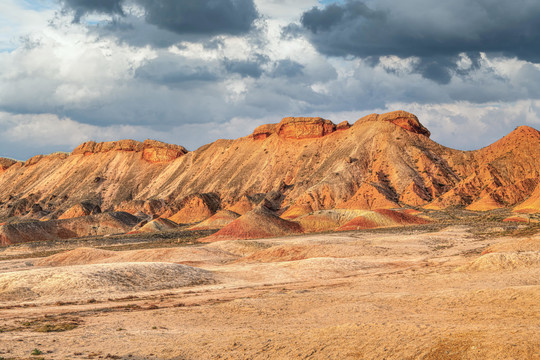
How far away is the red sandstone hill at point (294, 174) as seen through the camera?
301 feet

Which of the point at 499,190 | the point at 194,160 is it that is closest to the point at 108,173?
the point at 194,160

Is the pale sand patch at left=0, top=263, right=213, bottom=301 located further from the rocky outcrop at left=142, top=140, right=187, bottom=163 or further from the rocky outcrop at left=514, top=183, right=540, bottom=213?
the rocky outcrop at left=142, top=140, right=187, bottom=163

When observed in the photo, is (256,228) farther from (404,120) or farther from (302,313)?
(404,120)

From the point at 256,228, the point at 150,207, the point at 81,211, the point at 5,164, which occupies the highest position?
the point at 5,164

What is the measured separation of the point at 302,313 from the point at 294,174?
297ft

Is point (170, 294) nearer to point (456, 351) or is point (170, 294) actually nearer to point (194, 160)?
point (456, 351)

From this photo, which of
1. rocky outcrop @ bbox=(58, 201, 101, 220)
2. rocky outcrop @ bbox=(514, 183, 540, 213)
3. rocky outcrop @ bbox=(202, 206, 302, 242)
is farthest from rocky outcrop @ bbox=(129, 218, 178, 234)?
rocky outcrop @ bbox=(514, 183, 540, 213)

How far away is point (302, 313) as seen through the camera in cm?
2000

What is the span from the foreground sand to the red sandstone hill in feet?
184

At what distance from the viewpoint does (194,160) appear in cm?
Answer: 13175

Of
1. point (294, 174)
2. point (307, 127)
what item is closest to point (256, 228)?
point (294, 174)

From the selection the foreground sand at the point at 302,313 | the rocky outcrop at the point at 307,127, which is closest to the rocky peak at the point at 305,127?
the rocky outcrop at the point at 307,127

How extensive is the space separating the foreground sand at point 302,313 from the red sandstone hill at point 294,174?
55990 mm

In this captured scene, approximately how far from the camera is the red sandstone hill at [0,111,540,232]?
9175cm
